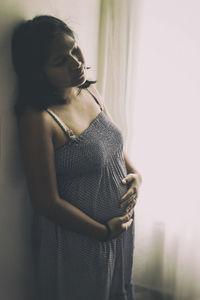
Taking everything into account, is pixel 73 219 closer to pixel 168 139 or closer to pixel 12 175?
pixel 12 175

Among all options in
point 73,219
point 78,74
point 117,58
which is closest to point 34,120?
Result: point 78,74

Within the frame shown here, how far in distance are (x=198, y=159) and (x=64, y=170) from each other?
76 cm

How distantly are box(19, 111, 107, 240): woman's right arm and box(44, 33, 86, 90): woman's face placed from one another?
4.8 inches

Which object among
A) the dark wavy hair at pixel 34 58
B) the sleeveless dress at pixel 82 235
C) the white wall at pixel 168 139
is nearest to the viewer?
the dark wavy hair at pixel 34 58

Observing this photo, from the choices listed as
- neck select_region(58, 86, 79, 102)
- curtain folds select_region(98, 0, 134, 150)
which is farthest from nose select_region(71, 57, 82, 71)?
curtain folds select_region(98, 0, 134, 150)

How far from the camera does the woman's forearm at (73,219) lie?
1.00 m

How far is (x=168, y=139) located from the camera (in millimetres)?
1545

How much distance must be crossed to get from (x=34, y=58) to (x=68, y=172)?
37 cm

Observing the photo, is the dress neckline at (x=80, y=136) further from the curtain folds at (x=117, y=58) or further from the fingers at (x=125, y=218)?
the curtain folds at (x=117, y=58)

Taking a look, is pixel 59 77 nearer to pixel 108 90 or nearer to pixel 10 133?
pixel 10 133

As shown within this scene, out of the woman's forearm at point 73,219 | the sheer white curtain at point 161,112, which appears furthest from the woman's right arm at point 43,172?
the sheer white curtain at point 161,112

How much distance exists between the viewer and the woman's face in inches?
37.4

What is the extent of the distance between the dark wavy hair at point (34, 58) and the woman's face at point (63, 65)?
0.6 inches

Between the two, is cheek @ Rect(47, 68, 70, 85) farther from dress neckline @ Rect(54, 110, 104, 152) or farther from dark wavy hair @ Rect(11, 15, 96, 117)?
dress neckline @ Rect(54, 110, 104, 152)
